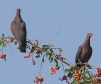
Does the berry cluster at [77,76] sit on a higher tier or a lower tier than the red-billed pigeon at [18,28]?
lower

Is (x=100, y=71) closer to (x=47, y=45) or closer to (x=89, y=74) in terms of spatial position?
(x=89, y=74)

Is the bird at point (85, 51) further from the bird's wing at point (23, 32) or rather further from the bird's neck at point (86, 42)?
the bird's wing at point (23, 32)

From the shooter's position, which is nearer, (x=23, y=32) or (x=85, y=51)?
(x=23, y=32)

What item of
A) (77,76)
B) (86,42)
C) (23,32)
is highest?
(23,32)

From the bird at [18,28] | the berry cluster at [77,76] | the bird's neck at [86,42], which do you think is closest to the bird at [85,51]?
the bird's neck at [86,42]

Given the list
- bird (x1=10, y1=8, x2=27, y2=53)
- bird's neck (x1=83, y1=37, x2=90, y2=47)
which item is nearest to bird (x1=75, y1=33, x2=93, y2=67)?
bird's neck (x1=83, y1=37, x2=90, y2=47)

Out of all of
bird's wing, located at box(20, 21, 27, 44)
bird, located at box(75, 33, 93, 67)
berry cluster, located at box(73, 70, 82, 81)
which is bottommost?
berry cluster, located at box(73, 70, 82, 81)

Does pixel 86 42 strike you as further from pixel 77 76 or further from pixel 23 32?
pixel 77 76

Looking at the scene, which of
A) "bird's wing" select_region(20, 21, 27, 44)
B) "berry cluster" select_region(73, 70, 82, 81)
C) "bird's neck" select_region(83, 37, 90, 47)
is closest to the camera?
"berry cluster" select_region(73, 70, 82, 81)

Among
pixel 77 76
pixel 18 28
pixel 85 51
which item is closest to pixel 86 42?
pixel 85 51

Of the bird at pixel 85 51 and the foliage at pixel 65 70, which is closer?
the foliage at pixel 65 70

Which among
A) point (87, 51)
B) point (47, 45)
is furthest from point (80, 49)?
point (47, 45)

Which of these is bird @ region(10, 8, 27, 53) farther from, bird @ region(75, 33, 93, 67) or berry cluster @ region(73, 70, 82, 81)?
berry cluster @ region(73, 70, 82, 81)

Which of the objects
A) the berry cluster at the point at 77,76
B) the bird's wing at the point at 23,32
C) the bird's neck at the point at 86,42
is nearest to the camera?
the berry cluster at the point at 77,76
